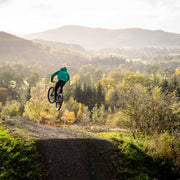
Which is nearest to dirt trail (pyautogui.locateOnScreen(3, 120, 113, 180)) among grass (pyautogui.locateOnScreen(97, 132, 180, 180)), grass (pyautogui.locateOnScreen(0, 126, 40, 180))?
grass (pyautogui.locateOnScreen(0, 126, 40, 180))

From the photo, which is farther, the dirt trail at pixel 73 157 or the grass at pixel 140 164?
the grass at pixel 140 164

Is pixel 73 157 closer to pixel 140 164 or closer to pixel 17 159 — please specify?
pixel 17 159

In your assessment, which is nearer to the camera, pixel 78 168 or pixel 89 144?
pixel 78 168

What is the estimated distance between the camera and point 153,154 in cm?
936

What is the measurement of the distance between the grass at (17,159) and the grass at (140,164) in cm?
438

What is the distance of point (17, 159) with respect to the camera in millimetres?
7473

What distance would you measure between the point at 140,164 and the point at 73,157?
3.92 metres

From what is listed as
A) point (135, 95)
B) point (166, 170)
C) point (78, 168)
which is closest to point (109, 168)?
point (78, 168)

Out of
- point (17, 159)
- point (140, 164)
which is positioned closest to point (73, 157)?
point (17, 159)

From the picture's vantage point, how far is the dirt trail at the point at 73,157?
24.7 feet

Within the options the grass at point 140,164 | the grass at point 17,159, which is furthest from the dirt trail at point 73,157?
the grass at point 140,164

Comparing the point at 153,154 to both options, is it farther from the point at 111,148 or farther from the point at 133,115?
the point at 133,115

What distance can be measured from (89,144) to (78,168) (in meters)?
2.30

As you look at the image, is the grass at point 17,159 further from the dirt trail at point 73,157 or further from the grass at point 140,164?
the grass at point 140,164
